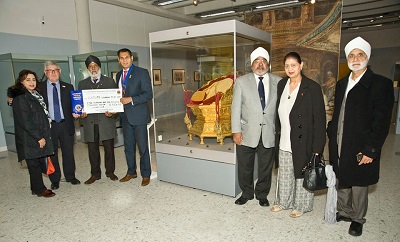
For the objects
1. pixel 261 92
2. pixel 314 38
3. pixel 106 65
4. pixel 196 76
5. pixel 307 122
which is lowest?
pixel 307 122

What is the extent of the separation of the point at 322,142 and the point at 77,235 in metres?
2.65

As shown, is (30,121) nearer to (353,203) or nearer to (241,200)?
(241,200)

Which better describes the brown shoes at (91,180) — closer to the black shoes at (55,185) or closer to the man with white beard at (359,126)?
the black shoes at (55,185)

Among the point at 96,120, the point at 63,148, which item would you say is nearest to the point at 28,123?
the point at 63,148

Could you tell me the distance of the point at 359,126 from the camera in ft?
7.58

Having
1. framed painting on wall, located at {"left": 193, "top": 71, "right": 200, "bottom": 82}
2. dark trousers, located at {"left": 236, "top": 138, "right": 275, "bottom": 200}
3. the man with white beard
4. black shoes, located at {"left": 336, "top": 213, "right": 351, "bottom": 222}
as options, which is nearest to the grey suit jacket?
dark trousers, located at {"left": 236, "top": 138, "right": 275, "bottom": 200}

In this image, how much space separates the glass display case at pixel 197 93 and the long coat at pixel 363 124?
4.05 feet

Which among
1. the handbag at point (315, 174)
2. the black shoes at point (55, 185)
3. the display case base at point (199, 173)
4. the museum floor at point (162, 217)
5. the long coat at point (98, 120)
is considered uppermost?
the long coat at point (98, 120)

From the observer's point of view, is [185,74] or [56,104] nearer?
[56,104]

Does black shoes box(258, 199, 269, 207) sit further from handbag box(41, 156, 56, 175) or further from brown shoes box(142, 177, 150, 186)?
handbag box(41, 156, 56, 175)

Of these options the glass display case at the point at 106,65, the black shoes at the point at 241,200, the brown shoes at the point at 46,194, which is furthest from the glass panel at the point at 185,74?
the glass display case at the point at 106,65

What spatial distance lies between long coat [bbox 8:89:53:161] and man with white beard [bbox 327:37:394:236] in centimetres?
348

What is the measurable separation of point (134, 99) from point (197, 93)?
38.1 inches

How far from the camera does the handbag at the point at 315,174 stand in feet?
8.21
